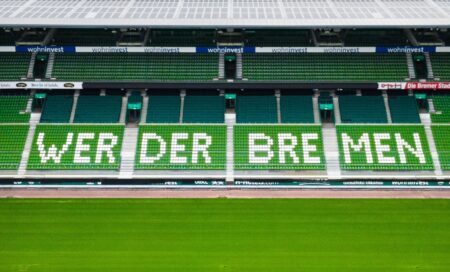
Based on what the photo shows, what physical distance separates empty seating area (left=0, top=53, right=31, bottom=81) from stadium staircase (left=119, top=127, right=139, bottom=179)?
10.4 metres

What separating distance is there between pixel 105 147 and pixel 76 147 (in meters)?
2.32

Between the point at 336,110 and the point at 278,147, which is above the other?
the point at 336,110

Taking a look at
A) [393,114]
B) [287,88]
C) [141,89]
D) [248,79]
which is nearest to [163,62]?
[141,89]

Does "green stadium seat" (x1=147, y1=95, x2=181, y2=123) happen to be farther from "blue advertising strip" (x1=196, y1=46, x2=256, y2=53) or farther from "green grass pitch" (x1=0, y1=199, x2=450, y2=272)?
"green grass pitch" (x1=0, y1=199, x2=450, y2=272)

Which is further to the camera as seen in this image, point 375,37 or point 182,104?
point 375,37

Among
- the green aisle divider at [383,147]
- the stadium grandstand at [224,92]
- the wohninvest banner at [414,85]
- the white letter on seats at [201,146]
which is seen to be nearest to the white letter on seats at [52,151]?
the stadium grandstand at [224,92]

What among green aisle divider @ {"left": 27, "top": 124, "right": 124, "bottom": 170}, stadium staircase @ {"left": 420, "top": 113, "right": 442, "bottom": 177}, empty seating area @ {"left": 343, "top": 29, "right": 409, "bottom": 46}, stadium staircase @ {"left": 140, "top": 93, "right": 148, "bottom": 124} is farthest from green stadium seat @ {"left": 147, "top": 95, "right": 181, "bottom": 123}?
stadium staircase @ {"left": 420, "top": 113, "right": 442, "bottom": 177}

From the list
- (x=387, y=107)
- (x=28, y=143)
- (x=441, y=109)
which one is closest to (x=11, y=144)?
(x=28, y=143)

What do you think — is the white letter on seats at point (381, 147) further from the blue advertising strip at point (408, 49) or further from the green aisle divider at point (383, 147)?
the blue advertising strip at point (408, 49)

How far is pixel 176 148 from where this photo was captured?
4006 centimetres

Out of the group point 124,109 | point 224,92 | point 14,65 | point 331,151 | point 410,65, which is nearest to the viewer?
point 331,151

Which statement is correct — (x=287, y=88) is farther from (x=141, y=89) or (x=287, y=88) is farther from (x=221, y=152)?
(x=141, y=89)

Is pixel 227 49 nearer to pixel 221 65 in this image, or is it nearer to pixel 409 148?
pixel 221 65

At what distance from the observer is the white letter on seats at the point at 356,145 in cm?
3944
